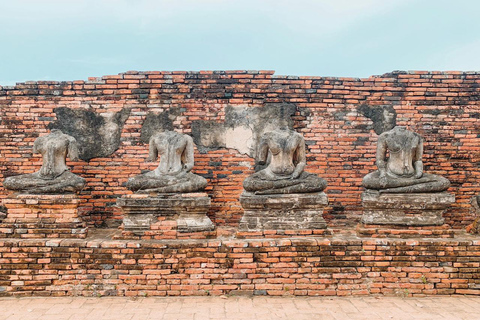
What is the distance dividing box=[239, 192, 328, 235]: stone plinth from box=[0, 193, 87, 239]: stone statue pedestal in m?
2.57

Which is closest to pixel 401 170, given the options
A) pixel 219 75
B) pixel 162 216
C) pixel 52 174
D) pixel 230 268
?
pixel 230 268

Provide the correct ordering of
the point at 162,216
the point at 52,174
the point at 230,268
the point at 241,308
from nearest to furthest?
1. the point at 241,308
2. the point at 230,268
3. the point at 162,216
4. the point at 52,174

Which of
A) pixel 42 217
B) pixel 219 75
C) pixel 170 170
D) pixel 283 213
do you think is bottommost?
pixel 42 217

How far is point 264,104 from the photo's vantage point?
23.7ft

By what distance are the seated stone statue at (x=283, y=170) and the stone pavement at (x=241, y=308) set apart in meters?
1.63

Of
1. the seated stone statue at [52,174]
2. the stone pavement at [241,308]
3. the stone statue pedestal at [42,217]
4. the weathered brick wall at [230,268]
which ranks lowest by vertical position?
the stone pavement at [241,308]

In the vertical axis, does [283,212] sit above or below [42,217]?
above

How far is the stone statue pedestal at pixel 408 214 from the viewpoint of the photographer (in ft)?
19.3

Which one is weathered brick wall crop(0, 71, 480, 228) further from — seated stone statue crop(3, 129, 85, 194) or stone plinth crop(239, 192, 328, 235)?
stone plinth crop(239, 192, 328, 235)

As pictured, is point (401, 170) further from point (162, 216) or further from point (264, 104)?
point (162, 216)

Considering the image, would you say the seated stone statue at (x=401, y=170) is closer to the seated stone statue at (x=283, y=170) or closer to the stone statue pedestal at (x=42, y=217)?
the seated stone statue at (x=283, y=170)

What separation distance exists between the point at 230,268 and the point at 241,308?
68cm

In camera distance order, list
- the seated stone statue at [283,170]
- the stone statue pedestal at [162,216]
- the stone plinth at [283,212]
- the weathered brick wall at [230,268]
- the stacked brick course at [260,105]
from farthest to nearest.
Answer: the stacked brick course at [260,105]
the seated stone statue at [283,170]
the stone plinth at [283,212]
the stone statue pedestal at [162,216]
the weathered brick wall at [230,268]

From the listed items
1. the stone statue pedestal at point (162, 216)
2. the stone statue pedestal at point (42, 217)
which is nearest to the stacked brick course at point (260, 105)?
the stone statue pedestal at point (42, 217)
